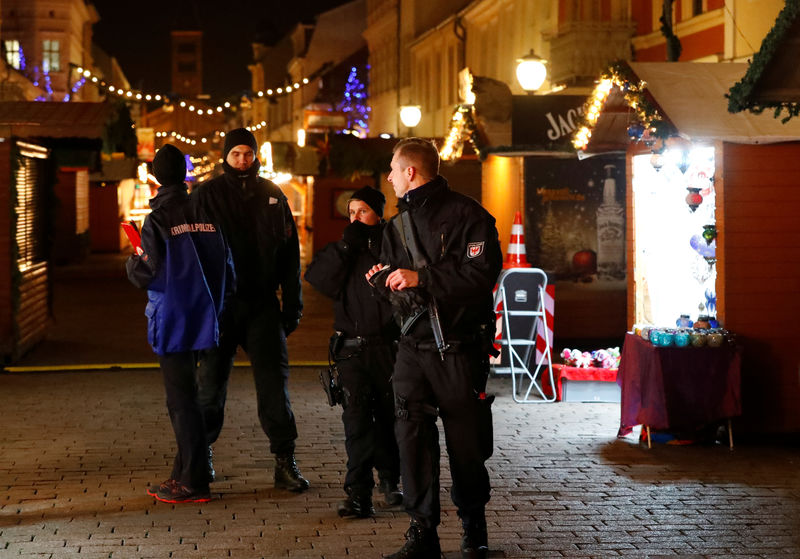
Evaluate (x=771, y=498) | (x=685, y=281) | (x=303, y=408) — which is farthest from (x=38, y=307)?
(x=771, y=498)

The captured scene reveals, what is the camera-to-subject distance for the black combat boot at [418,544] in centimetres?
573

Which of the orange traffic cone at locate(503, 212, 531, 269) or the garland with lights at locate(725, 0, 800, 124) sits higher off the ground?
the garland with lights at locate(725, 0, 800, 124)

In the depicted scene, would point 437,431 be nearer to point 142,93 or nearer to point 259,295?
point 259,295

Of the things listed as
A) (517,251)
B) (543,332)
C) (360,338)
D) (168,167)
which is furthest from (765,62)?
(517,251)

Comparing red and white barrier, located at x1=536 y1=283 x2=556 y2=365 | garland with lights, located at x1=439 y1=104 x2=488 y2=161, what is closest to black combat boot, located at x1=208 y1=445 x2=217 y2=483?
red and white barrier, located at x1=536 y1=283 x2=556 y2=365

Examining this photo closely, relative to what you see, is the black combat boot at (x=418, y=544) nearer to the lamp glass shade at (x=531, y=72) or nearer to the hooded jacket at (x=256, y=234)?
the hooded jacket at (x=256, y=234)

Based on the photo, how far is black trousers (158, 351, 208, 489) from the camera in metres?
6.96

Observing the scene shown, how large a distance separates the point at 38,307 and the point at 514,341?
6493mm

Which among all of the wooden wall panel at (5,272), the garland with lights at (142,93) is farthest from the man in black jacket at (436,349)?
the garland with lights at (142,93)

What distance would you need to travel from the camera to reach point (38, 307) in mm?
15172

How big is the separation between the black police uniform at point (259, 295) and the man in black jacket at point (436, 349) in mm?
1610

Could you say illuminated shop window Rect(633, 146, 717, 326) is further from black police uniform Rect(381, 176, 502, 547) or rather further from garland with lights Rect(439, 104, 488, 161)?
black police uniform Rect(381, 176, 502, 547)

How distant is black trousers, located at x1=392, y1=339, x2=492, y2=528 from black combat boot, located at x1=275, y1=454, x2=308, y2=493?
158 cm

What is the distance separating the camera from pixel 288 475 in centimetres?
726
